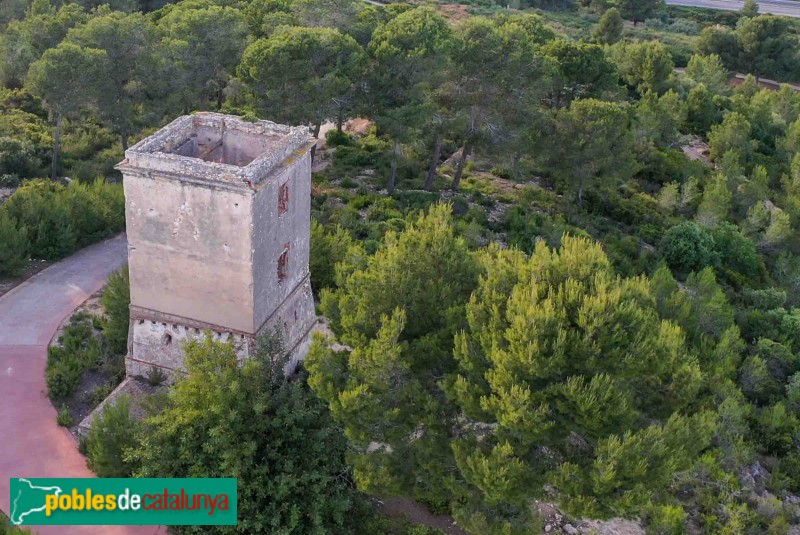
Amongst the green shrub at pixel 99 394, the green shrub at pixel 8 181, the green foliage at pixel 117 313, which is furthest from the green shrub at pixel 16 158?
the green shrub at pixel 99 394

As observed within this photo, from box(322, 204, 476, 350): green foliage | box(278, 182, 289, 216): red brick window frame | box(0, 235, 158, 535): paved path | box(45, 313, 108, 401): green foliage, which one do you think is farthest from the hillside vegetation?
box(45, 313, 108, 401): green foliage

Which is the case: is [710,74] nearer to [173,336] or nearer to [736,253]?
[736,253]

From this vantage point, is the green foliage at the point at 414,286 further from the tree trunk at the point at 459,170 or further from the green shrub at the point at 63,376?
the tree trunk at the point at 459,170

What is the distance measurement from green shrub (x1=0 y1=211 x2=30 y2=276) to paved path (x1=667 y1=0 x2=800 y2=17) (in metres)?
84.2

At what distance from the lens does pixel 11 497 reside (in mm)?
17156

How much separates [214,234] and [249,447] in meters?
5.11

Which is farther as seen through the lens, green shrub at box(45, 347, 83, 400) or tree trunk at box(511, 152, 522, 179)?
tree trunk at box(511, 152, 522, 179)

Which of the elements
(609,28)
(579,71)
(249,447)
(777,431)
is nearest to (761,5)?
(609,28)

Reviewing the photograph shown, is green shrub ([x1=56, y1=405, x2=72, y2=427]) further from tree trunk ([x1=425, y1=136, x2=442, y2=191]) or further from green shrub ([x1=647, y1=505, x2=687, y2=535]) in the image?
tree trunk ([x1=425, y1=136, x2=442, y2=191])

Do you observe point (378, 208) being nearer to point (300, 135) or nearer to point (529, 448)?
point (300, 135)

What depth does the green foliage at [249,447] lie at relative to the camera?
16234 millimetres

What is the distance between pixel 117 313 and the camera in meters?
22.2

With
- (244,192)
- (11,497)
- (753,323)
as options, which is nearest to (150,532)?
(11,497)

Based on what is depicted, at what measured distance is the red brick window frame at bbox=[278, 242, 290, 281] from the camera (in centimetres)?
1953
